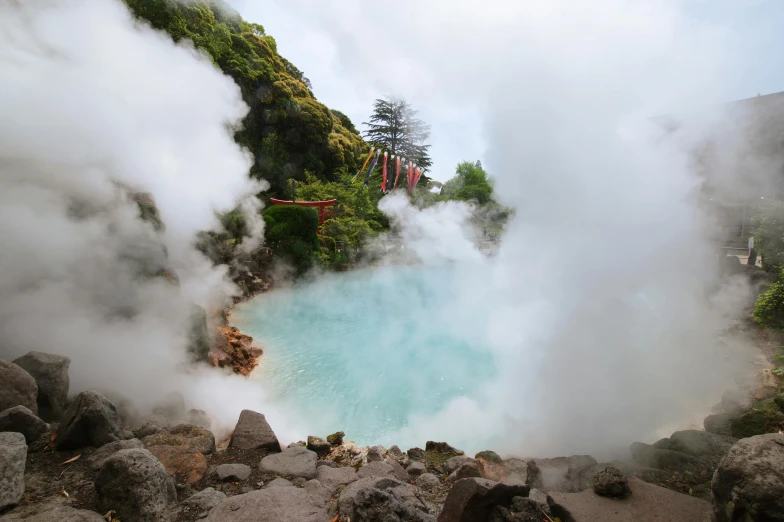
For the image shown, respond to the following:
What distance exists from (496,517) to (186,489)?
239 cm

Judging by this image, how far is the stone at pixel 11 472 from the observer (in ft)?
7.45

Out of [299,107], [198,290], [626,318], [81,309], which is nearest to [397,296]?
[198,290]

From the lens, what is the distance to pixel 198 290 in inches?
373

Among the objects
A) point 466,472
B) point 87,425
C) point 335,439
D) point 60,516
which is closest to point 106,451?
point 87,425

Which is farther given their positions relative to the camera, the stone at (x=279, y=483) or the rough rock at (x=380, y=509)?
the stone at (x=279, y=483)

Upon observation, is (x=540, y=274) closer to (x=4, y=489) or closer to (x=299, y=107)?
A: (x=4, y=489)

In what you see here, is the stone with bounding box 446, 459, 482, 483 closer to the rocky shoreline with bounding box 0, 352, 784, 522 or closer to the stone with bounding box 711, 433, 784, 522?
the rocky shoreline with bounding box 0, 352, 784, 522

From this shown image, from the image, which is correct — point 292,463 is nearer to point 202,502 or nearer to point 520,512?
point 202,502

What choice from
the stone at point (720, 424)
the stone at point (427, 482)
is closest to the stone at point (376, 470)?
the stone at point (427, 482)

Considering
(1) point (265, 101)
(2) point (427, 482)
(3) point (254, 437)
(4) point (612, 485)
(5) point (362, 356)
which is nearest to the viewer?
(4) point (612, 485)

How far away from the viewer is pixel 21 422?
119 inches

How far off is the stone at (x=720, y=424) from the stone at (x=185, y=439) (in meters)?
5.44

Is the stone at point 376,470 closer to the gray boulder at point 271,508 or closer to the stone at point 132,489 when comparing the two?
the gray boulder at point 271,508

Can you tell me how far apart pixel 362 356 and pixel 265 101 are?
22.4 meters
